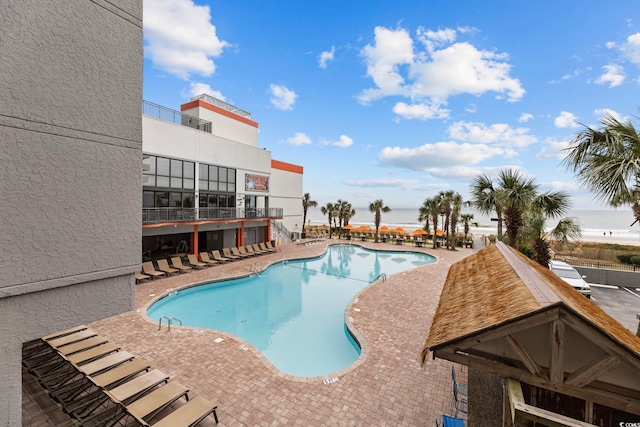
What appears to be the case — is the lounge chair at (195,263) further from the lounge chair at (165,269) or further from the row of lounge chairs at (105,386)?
the row of lounge chairs at (105,386)

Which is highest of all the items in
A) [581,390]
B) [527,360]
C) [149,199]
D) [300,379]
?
[149,199]

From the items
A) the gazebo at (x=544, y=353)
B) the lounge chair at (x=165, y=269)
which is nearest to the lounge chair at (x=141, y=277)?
the lounge chair at (x=165, y=269)

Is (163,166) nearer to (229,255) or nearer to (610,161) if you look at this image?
(229,255)

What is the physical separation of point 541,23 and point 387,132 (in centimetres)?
2401

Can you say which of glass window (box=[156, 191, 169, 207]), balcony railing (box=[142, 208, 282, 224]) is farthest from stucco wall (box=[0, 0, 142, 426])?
glass window (box=[156, 191, 169, 207])

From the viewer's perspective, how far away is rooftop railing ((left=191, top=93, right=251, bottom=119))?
21.8 metres

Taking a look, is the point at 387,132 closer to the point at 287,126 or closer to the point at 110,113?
the point at 287,126

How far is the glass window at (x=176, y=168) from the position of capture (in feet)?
57.4

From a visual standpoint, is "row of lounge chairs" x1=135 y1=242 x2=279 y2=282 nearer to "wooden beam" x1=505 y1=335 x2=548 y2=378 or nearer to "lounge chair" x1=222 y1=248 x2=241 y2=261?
"lounge chair" x1=222 y1=248 x2=241 y2=261

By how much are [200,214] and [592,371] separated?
1963 centimetres

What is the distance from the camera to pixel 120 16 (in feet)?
12.7

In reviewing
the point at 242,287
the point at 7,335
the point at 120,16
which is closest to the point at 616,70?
the point at 120,16

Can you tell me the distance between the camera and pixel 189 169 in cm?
1856

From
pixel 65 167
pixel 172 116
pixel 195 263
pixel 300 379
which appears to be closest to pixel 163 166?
pixel 172 116
